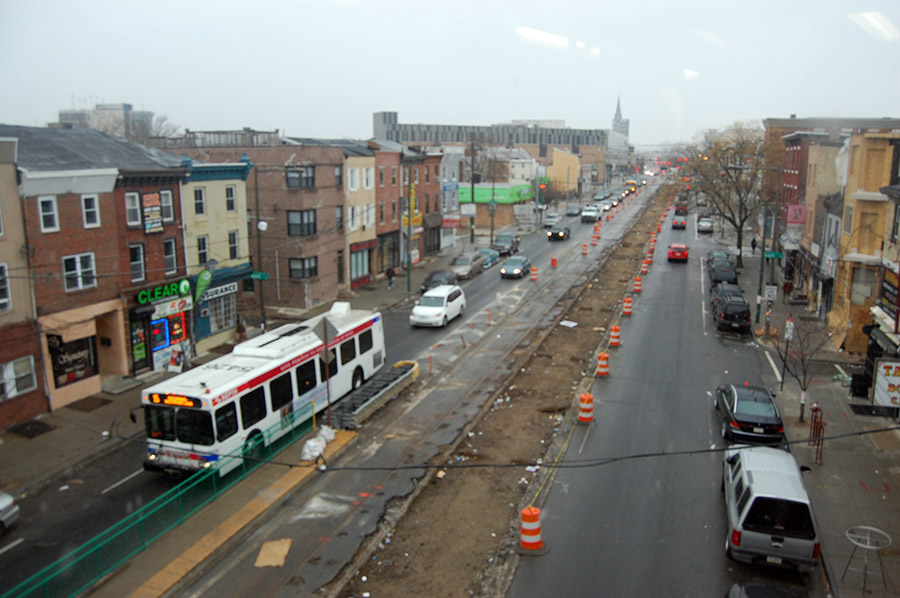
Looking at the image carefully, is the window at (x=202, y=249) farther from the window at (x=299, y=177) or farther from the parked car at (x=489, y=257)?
the parked car at (x=489, y=257)

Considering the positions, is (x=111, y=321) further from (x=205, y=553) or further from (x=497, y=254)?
(x=497, y=254)

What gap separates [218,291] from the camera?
29.6m

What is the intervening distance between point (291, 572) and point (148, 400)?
5.97 meters

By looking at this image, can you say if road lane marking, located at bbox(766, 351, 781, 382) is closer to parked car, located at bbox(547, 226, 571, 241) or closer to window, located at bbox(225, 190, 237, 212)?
window, located at bbox(225, 190, 237, 212)

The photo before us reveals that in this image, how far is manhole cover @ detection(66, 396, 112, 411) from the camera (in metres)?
22.6

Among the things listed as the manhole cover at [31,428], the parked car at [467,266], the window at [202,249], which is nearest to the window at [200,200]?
the window at [202,249]

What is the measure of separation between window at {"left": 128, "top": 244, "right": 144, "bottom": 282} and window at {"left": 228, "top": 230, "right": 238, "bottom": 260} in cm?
558

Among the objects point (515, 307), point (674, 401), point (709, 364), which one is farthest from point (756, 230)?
point (674, 401)

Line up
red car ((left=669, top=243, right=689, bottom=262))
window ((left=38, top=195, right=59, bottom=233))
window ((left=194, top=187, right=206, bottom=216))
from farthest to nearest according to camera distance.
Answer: red car ((left=669, top=243, right=689, bottom=262))
window ((left=194, top=187, right=206, bottom=216))
window ((left=38, top=195, right=59, bottom=233))

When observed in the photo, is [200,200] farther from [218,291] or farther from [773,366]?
[773,366]

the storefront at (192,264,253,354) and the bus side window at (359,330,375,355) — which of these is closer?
the bus side window at (359,330,375,355)

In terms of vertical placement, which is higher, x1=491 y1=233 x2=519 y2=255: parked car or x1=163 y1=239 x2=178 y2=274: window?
x1=163 y1=239 x2=178 y2=274: window

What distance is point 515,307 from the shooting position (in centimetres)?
3806

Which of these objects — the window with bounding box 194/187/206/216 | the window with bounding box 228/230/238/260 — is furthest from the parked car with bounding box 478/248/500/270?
the window with bounding box 194/187/206/216
